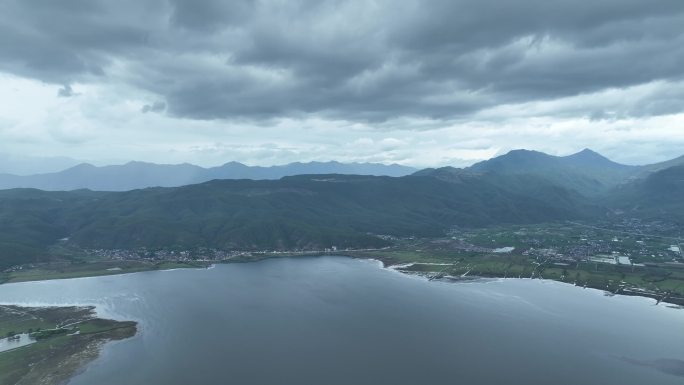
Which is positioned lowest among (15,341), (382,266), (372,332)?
(372,332)

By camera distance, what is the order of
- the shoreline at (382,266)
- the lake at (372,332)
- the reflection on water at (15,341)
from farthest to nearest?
the shoreline at (382,266), the reflection on water at (15,341), the lake at (372,332)

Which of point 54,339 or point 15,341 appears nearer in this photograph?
point 15,341

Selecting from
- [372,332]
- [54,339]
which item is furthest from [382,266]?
[54,339]

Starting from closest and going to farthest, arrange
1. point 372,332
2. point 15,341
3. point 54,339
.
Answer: point 15,341
point 54,339
point 372,332

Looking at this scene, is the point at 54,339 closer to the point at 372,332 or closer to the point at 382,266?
the point at 372,332

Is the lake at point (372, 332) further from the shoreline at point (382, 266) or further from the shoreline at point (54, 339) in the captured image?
the shoreline at point (382, 266)

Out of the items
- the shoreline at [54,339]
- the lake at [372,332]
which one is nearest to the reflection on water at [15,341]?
the shoreline at [54,339]

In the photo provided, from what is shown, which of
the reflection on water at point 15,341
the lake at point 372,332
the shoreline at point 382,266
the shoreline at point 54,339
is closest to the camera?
the lake at point 372,332

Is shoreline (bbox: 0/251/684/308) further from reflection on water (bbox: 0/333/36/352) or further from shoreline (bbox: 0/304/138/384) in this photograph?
reflection on water (bbox: 0/333/36/352)
